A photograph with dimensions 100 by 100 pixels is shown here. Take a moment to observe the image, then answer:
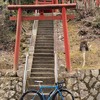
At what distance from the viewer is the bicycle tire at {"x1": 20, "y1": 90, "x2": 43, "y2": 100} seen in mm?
11088

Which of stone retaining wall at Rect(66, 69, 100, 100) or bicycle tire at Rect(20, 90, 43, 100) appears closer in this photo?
bicycle tire at Rect(20, 90, 43, 100)

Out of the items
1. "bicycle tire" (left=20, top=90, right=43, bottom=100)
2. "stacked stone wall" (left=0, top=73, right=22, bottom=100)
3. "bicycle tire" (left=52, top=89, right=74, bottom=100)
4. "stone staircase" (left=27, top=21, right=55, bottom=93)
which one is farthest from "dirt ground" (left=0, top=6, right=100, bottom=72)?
"bicycle tire" (left=20, top=90, right=43, bottom=100)

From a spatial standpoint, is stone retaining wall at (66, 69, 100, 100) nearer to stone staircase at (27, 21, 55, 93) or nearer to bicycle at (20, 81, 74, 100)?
bicycle at (20, 81, 74, 100)

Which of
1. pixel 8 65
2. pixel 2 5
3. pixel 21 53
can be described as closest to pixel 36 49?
pixel 21 53

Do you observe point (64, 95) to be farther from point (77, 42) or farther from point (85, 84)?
point (77, 42)

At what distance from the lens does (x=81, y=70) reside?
1222cm

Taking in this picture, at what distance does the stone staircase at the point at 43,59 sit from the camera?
488 inches

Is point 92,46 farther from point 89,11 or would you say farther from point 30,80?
point 89,11

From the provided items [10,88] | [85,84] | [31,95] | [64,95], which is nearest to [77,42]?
[85,84]

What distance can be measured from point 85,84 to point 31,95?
2272 mm

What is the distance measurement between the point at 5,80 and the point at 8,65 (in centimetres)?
125

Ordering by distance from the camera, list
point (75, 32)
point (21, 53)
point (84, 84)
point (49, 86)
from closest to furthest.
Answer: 1. point (49, 86)
2. point (84, 84)
3. point (21, 53)
4. point (75, 32)

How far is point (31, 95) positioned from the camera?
1148 cm

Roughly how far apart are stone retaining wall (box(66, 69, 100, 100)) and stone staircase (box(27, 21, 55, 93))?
0.89 metres
